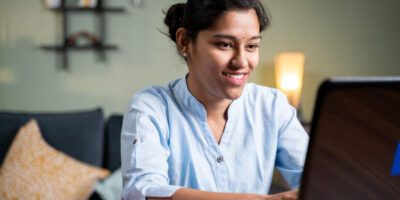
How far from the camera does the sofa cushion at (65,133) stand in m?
2.66

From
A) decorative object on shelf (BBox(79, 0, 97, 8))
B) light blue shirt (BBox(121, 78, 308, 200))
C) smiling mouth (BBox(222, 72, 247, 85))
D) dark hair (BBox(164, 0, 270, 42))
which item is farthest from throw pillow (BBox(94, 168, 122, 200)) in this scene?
smiling mouth (BBox(222, 72, 247, 85))

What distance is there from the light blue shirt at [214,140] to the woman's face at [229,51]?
0.12 metres

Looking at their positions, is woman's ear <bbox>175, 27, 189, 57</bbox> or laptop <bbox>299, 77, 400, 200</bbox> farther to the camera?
woman's ear <bbox>175, 27, 189, 57</bbox>

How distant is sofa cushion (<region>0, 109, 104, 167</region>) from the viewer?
8.71 ft

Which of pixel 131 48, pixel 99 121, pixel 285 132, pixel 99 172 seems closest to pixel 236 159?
pixel 285 132

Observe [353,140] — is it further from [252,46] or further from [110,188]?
[110,188]

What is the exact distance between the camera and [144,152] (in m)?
1.10

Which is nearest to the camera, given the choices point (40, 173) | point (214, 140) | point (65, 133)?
point (214, 140)

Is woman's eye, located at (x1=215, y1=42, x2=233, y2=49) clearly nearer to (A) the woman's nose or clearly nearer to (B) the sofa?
(A) the woman's nose

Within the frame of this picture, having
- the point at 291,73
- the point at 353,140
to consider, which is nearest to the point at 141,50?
the point at 291,73

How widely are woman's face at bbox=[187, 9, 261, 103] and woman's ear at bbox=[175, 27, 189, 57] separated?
2.8 inches

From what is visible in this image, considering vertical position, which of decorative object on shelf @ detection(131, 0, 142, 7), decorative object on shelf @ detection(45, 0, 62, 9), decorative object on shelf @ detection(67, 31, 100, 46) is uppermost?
decorative object on shelf @ detection(131, 0, 142, 7)

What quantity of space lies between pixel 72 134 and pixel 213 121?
157 centimetres

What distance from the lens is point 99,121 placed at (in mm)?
2756
